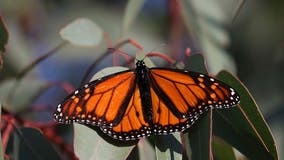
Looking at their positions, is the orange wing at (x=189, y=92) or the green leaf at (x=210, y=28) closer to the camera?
the orange wing at (x=189, y=92)

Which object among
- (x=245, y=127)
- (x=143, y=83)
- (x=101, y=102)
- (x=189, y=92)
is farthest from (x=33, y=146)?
(x=245, y=127)

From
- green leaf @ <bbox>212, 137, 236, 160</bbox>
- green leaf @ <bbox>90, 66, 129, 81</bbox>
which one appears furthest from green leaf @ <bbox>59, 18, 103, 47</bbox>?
green leaf @ <bbox>212, 137, 236, 160</bbox>

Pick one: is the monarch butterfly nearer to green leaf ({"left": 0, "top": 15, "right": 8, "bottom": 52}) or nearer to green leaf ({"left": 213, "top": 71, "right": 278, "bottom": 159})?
green leaf ({"left": 213, "top": 71, "right": 278, "bottom": 159})

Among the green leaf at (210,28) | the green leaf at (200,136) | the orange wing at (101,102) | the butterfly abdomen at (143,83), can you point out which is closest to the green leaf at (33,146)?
the orange wing at (101,102)

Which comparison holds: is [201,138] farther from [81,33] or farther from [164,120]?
[81,33]

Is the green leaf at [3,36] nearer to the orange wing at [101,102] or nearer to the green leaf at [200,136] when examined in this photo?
the orange wing at [101,102]

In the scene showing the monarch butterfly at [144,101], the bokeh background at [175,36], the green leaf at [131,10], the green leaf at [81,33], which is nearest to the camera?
the monarch butterfly at [144,101]

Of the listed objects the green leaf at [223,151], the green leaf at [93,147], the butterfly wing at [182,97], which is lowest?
the green leaf at [223,151]
